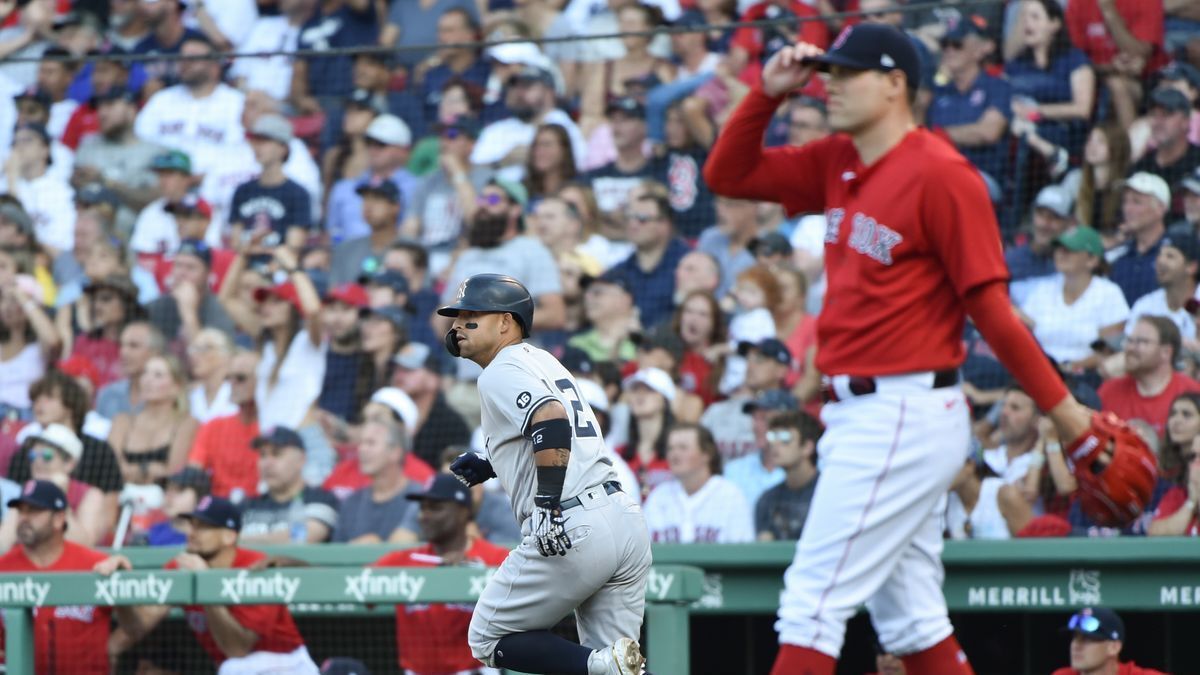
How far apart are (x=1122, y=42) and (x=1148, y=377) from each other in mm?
2057

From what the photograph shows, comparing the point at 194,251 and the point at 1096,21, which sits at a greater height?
the point at 1096,21

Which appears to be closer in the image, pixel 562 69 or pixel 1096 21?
pixel 1096 21

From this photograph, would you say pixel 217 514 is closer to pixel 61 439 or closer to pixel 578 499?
pixel 61 439

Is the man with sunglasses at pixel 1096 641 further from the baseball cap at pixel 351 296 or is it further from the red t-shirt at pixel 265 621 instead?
the baseball cap at pixel 351 296

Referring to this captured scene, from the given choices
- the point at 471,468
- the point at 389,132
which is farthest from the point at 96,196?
the point at 471,468

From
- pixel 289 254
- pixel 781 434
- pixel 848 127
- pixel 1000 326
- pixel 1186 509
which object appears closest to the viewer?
pixel 1000 326

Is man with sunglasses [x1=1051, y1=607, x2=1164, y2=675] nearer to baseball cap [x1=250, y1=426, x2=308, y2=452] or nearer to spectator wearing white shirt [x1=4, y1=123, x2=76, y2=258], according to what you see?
baseball cap [x1=250, y1=426, x2=308, y2=452]

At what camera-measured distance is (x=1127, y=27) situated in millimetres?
8031

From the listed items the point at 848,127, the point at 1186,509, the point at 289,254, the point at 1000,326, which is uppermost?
the point at 848,127

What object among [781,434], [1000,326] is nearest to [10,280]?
[781,434]

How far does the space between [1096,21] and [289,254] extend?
4324mm

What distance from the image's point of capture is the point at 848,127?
358 centimetres

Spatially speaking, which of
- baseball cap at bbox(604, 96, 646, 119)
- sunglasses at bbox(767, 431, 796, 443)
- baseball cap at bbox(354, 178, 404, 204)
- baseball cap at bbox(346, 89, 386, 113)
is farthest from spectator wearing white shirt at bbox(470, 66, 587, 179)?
sunglasses at bbox(767, 431, 796, 443)

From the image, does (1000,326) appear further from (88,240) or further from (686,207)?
(88,240)
